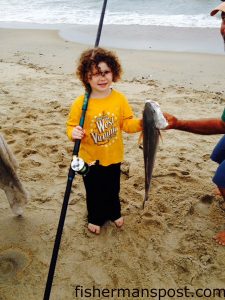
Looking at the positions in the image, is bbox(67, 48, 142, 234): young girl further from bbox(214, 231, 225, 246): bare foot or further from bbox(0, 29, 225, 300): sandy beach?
bbox(214, 231, 225, 246): bare foot

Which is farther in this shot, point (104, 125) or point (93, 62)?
point (104, 125)

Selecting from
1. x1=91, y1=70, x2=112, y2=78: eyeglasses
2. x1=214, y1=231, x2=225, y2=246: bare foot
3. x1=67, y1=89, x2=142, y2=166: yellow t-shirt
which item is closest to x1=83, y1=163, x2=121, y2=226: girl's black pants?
x1=67, y1=89, x2=142, y2=166: yellow t-shirt

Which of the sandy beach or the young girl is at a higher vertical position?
the young girl

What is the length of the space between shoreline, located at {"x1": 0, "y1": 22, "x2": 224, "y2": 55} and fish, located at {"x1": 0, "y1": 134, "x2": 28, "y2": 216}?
284 inches

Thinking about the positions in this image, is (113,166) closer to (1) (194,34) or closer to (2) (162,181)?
(2) (162,181)

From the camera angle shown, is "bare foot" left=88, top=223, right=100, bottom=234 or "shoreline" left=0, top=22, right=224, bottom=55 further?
"shoreline" left=0, top=22, right=224, bottom=55

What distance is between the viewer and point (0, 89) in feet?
20.6

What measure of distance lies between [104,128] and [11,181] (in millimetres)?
986

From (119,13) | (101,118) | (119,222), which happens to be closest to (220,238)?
(119,222)

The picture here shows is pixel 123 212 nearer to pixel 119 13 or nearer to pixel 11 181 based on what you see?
pixel 11 181

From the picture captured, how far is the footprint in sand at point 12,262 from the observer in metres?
2.58

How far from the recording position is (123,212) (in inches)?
127

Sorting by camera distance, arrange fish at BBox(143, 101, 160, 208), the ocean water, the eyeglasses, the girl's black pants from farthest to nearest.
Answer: the ocean water, the girl's black pants, the eyeglasses, fish at BBox(143, 101, 160, 208)

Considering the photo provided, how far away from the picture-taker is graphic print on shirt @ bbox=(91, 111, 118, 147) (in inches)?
97.4
